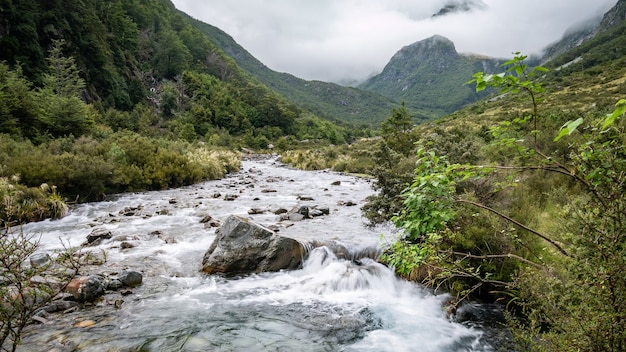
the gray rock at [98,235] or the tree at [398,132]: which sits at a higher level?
the tree at [398,132]

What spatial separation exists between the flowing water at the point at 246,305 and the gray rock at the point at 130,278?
15 cm

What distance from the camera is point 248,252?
25.3ft

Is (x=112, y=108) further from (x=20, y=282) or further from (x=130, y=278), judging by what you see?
(x=20, y=282)

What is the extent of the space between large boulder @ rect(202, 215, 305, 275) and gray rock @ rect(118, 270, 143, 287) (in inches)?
53.9

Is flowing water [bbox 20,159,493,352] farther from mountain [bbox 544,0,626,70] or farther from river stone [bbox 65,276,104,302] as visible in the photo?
mountain [bbox 544,0,626,70]

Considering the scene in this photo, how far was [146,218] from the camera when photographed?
11570 millimetres

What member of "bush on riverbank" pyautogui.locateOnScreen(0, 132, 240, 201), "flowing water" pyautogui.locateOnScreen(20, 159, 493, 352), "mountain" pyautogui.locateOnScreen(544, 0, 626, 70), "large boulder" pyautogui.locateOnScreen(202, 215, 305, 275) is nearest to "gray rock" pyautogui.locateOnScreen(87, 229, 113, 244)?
"flowing water" pyautogui.locateOnScreen(20, 159, 493, 352)

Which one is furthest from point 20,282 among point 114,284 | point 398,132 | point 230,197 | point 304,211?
point 398,132

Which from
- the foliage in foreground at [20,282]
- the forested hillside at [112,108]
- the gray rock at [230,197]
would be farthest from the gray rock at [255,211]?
the foliage in foreground at [20,282]

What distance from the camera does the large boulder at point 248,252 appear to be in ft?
24.9

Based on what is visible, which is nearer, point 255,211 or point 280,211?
point 280,211

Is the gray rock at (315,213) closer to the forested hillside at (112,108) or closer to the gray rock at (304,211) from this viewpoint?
the gray rock at (304,211)

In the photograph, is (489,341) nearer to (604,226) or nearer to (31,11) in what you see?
(604,226)

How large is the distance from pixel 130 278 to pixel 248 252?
248 cm
